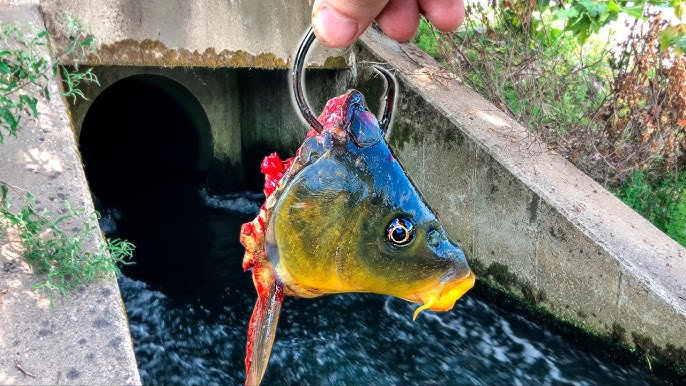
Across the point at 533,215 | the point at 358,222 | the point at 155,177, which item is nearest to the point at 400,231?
the point at 358,222

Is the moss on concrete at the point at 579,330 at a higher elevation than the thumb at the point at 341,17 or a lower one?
lower

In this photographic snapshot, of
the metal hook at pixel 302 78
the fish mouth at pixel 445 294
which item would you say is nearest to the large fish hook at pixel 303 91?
the metal hook at pixel 302 78

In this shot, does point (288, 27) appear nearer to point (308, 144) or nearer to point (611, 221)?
point (611, 221)

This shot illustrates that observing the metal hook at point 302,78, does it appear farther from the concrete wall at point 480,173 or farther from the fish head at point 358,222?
the concrete wall at point 480,173

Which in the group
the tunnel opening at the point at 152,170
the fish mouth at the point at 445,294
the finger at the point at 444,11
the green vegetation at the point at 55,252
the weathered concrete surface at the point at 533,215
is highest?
the finger at the point at 444,11

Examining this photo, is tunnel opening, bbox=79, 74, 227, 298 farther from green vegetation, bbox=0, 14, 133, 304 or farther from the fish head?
the fish head

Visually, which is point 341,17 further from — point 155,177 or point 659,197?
point 155,177

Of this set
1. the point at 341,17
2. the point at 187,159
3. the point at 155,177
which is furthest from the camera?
the point at 155,177

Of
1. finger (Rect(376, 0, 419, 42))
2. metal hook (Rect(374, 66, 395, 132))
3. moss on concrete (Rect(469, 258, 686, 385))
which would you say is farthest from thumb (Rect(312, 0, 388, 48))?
moss on concrete (Rect(469, 258, 686, 385))
